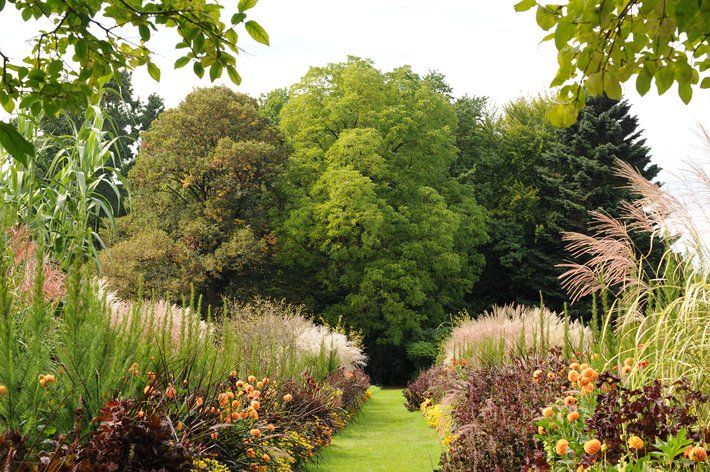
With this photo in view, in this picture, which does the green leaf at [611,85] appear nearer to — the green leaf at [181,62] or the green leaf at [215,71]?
the green leaf at [215,71]

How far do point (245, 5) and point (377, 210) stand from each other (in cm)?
2078

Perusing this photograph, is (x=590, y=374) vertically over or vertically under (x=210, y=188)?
under

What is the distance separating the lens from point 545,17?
2.68 meters

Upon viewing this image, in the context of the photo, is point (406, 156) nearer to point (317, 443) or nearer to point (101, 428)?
point (317, 443)

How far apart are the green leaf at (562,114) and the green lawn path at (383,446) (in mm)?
4553

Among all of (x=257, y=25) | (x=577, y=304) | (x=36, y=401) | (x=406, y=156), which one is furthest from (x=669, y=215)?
(x=577, y=304)

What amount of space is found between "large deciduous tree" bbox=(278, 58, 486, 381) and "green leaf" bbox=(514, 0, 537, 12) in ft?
68.6

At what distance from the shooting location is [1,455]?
288 cm

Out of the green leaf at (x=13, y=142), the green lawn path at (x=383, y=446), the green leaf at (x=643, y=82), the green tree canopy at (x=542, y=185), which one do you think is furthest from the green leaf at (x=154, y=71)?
the green tree canopy at (x=542, y=185)

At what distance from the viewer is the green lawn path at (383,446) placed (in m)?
8.00

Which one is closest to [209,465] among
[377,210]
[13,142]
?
[13,142]

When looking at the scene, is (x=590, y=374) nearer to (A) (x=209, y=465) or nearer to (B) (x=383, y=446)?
(A) (x=209, y=465)

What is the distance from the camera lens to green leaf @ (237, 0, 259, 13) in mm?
3242

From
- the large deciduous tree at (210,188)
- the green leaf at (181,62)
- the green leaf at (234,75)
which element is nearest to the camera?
the green leaf at (234,75)
